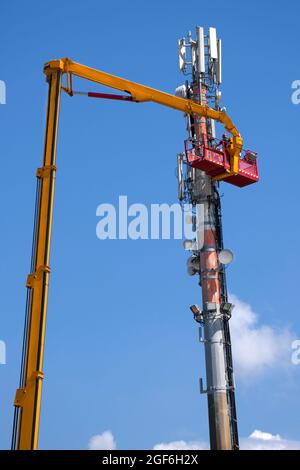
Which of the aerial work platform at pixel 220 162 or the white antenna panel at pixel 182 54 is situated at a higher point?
the white antenna panel at pixel 182 54

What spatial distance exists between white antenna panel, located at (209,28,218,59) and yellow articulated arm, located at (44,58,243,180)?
6.80 meters

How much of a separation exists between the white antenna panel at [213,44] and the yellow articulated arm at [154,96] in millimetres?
6800

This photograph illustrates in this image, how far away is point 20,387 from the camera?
33281 mm

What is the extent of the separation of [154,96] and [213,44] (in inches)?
545

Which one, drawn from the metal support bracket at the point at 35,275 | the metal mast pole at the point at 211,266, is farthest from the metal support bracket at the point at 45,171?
the metal mast pole at the point at 211,266

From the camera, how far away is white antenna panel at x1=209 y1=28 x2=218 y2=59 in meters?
60.3

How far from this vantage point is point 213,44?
199 feet

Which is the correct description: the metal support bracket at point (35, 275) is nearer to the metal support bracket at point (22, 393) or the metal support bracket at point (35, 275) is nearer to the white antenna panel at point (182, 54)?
the metal support bracket at point (22, 393)

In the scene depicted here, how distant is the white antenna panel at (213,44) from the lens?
60344 millimetres

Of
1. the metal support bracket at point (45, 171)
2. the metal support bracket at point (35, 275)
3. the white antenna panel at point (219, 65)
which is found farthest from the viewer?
the white antenna panel at point (219, 65)

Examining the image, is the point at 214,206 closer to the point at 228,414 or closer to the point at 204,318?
the point at 204,318

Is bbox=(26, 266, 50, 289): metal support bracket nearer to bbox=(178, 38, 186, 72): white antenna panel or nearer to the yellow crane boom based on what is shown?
the yellow crane boom
